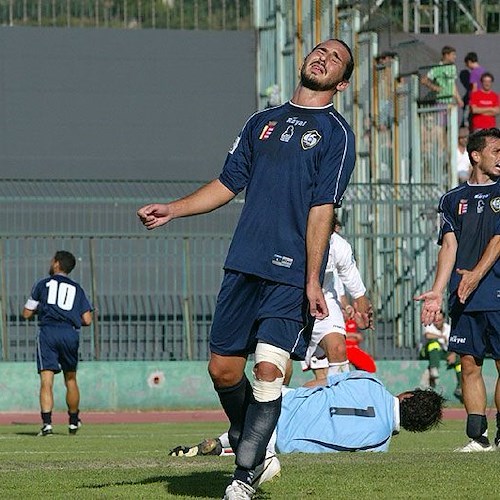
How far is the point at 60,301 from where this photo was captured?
55.0 feet

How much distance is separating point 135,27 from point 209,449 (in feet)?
70.8

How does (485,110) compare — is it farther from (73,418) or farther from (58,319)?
(73,418)

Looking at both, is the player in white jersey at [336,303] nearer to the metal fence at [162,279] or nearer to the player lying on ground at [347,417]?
the player lying on ground at [347,417]

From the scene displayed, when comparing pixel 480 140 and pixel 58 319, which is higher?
pixel 480 140

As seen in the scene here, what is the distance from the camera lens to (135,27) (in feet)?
102

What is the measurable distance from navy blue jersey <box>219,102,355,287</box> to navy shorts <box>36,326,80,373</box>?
934cm

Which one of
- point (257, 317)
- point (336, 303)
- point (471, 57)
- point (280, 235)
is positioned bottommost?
point (336, 303)

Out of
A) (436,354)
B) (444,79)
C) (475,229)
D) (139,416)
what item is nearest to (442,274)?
(475,229)

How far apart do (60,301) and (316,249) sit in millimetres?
9553

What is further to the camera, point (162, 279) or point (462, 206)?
point (162, 279)

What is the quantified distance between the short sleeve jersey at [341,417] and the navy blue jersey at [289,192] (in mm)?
3119

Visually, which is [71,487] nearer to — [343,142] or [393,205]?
[343,142]

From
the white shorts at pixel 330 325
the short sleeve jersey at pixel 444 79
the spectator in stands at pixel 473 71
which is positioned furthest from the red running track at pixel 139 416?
the spectator in stands at pixel 473 71

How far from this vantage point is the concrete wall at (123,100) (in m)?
29.5
